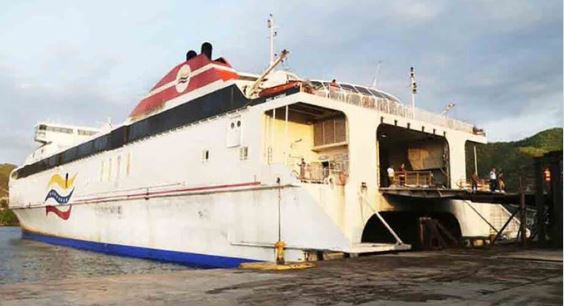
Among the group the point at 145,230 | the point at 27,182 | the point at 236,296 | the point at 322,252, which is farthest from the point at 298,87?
the point at 27,182

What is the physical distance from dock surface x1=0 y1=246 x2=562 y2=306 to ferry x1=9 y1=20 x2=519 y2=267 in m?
3.86

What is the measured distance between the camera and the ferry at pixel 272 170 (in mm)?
14688

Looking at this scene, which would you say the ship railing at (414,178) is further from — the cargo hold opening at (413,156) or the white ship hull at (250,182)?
the white ship hull at (250,182)

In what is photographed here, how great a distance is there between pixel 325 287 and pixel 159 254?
46.1 feet

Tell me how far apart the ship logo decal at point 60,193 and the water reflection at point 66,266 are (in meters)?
4.56

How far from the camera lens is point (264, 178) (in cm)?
1526

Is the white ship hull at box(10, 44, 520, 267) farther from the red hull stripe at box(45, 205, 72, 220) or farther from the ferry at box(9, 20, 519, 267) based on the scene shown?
the red hull stripe at box(45, 205, 72, 220)

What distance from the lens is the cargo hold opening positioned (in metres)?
18.4

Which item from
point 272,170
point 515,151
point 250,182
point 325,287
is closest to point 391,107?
point 272,170

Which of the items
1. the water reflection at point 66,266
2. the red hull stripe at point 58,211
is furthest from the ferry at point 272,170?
the red hull stripe at point 58,211

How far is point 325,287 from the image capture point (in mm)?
7770

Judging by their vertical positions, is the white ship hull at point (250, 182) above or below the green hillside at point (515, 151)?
below

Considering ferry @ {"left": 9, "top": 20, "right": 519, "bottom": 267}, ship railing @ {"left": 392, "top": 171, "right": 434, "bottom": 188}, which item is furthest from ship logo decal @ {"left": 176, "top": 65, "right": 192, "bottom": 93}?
ship railing @ {"left": 392, "top": 171, "right": 434, "bottom": 188}

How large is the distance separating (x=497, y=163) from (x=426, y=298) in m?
83.4
